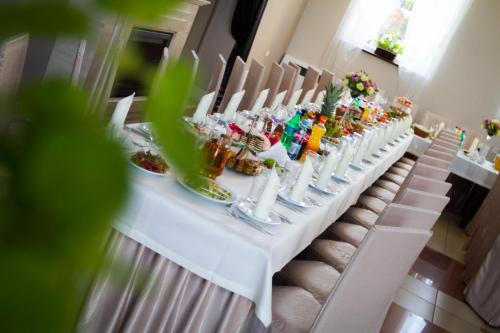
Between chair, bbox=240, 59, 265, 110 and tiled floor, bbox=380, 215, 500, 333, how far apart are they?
81.5 inches

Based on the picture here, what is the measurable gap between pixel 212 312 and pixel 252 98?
3905 mm

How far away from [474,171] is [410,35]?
307 cm

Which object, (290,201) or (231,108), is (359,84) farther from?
(290,201)

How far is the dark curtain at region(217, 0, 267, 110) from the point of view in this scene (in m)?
7.68

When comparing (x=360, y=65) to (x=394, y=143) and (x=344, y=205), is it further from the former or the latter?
(x=344, y=205)

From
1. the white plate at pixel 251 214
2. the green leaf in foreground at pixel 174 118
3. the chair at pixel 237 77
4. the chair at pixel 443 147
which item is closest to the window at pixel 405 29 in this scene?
the chair at pixel 443 147

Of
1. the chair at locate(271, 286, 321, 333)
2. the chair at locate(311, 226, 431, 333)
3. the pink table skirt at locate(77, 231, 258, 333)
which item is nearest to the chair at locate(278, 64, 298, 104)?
the chair at locate(271, 286, 321, 333)

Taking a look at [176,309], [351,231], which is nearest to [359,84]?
[351,231]

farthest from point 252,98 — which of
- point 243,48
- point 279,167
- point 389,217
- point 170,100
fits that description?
point 170,100

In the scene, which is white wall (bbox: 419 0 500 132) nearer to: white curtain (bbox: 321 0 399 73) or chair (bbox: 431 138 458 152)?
white curtain (bbox: 321 0 399 73)

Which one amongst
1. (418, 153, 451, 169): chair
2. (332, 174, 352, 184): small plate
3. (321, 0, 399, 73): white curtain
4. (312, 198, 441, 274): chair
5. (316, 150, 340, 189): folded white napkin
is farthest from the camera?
(321, 0, 399, 73): white curtain

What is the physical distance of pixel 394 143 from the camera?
5738 mm

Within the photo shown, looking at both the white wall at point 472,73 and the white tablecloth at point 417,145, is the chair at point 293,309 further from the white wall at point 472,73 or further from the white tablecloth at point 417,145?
the white wall at point 472,73

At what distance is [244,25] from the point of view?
7.76 metres
